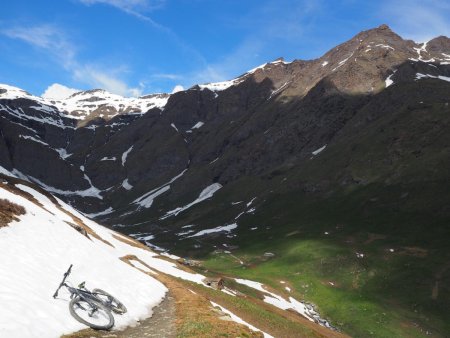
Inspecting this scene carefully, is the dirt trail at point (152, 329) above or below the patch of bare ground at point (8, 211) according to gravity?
below

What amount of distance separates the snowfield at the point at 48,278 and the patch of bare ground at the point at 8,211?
20.1 inches

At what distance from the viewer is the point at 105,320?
2222 centimetres

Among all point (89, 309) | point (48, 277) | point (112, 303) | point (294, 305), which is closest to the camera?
point (89, 309)

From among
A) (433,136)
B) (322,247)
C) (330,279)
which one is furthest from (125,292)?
(433,136)

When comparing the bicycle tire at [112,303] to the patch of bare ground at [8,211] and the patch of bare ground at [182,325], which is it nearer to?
the patch of bare ground at [182,325]

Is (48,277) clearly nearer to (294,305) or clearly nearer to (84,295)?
(84,295)

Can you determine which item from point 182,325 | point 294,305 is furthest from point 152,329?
point 294,305

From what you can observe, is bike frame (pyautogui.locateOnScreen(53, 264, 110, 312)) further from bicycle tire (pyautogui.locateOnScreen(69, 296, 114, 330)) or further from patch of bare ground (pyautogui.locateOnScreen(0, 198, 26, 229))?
patch of bare ground (pyautogui.locateOnScreen(0, 198, 26, 229))

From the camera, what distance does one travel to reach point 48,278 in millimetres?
26109

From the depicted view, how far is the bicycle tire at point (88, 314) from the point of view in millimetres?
20875

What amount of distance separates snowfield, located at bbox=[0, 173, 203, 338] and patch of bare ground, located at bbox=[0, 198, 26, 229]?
51cm

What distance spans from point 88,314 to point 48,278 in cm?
578

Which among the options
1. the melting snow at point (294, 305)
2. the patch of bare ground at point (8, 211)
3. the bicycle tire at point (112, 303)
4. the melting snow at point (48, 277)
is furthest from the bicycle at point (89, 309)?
the melting snow at point (294, 305)

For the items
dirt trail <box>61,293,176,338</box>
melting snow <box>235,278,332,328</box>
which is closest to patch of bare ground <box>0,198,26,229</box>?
dirt trail <box>61,293,176,338</box>
